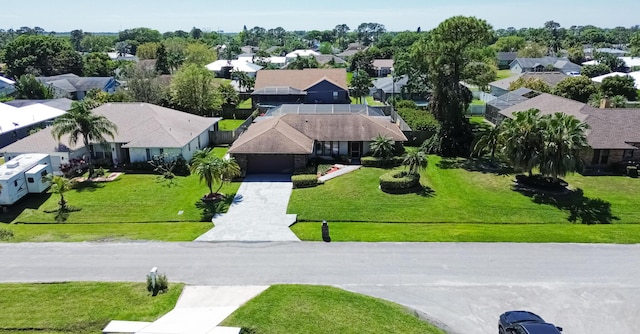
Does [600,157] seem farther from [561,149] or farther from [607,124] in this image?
[561,149]

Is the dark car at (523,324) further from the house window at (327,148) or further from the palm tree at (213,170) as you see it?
the house window at (327,148)

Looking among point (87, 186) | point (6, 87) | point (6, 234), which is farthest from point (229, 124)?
point (6, 87)

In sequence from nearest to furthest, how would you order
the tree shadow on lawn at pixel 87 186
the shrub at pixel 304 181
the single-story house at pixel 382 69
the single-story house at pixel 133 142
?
1. the shrub at pixel 304 181
2. the tree shadow on lawn at pixel 87 186
3. the single-story house at pixel 133 142
4. the single-story house at pixel 382 69

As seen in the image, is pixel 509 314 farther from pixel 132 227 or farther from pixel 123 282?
pixel 132 227


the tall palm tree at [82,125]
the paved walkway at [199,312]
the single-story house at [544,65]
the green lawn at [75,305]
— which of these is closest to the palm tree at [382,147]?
the paved walkway at [199,312]

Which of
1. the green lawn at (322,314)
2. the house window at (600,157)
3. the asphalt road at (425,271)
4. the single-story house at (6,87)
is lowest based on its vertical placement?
the asphalt road at (425,271)

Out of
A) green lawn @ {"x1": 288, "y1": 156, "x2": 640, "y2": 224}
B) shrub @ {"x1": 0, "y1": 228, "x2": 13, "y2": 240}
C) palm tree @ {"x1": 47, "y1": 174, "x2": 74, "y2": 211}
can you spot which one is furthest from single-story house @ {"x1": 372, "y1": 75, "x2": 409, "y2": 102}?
shrub @ {"x1": 0, "y1": 228, "x2": 13, "y2": 240}
